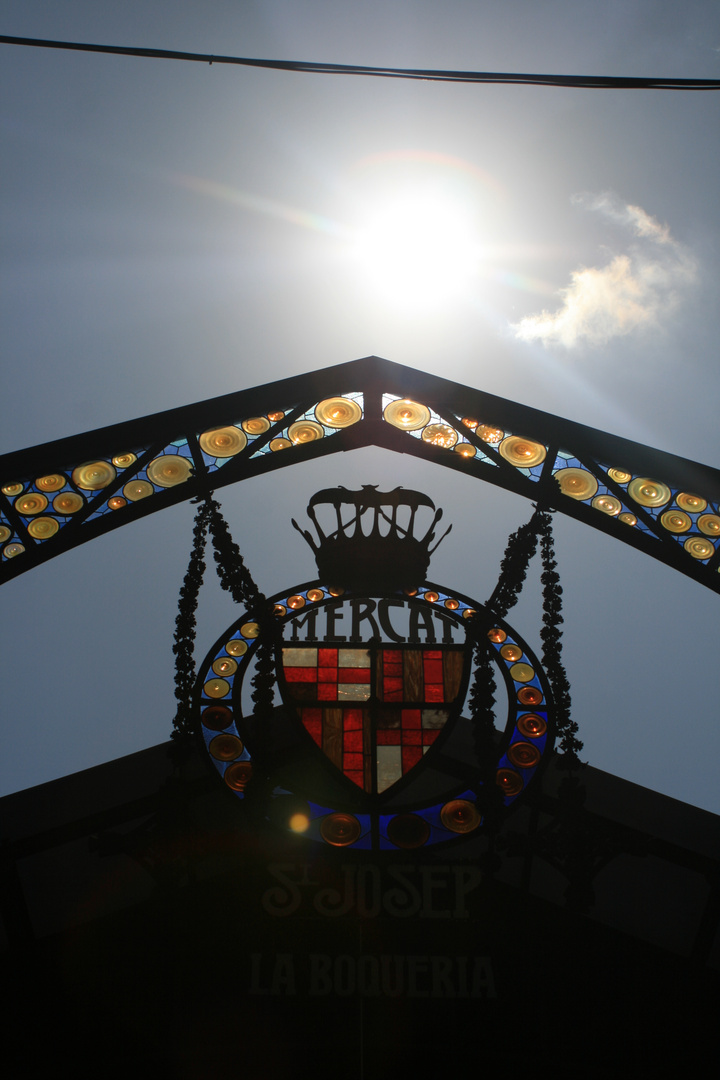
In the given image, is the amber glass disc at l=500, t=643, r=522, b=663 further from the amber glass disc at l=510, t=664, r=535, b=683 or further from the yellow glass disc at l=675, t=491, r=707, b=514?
the yellow glass disc at l=675, t=491, r=707, b=514

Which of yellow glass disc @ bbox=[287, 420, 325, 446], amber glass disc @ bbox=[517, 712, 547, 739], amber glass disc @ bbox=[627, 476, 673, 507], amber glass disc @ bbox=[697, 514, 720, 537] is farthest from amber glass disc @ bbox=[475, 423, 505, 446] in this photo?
amber glass disc @ bbox=[517, 712, 547, 739]

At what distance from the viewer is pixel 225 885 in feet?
28.4

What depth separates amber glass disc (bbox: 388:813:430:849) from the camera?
5.39 metres

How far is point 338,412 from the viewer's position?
21.9 feet

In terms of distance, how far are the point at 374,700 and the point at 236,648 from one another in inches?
46.8

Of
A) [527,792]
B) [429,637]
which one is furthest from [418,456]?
[527,792]

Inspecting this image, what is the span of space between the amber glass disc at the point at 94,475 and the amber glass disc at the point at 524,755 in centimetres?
379

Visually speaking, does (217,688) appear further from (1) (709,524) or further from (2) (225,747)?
(1) (709,524)

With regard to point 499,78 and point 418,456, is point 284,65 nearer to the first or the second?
point 499,78

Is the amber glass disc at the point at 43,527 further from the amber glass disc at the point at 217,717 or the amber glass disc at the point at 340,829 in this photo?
the amber glass disc at the point at 340,829

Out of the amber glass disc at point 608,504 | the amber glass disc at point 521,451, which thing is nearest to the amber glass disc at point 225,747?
the amber glass disc at point 521,451

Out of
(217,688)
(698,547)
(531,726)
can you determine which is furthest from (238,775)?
(698,547)

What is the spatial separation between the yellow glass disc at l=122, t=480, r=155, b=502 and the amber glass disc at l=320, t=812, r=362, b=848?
2858mm

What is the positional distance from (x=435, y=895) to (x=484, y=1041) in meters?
3.45
